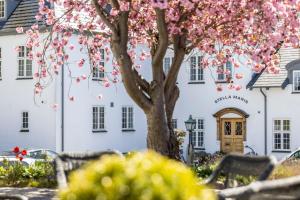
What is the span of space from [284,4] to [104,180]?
12571mm

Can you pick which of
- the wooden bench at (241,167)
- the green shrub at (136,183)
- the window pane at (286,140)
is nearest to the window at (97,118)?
the window pane at (286,140)

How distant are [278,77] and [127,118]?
26.0 ft

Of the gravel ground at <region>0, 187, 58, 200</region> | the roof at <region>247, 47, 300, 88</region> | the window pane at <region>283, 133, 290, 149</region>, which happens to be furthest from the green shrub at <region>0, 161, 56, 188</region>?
the window pane at <region>283, 133, 290, 149</region>

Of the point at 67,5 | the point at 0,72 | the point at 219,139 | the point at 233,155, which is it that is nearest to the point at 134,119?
the point at 219,139

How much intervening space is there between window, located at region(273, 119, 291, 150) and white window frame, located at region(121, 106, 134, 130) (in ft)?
24.1

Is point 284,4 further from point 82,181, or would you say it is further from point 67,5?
point 82,181

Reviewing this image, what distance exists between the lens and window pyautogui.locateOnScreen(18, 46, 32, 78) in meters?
33.6

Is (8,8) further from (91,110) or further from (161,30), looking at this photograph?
(161,30)

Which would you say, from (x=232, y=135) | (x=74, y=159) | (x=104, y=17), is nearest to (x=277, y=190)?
(x=74, y=159)

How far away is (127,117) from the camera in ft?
119

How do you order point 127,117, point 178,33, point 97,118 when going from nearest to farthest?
1. point 178,33
2. point 97,118
3. point 127,117

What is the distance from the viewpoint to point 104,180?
3236mm

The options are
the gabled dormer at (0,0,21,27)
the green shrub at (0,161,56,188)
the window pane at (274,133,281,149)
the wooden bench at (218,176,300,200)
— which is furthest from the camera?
the gabled dormer at (0,0,21,27)

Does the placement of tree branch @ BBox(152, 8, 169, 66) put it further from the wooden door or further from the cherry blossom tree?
the wooden door
